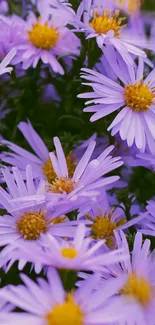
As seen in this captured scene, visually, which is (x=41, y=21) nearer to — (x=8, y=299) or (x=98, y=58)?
(x=98, y=58)

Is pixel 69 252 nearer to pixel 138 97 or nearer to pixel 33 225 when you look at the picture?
pixel 33 225

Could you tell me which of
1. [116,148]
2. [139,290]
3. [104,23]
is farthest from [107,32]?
[139,290]

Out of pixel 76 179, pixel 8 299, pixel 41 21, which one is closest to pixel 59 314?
pixel 8 299

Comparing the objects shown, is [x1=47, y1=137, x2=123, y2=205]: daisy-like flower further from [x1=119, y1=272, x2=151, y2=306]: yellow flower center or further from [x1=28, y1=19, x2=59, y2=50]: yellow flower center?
[x1=28, y1=19, x2=59, y2=50]: yellow flower center

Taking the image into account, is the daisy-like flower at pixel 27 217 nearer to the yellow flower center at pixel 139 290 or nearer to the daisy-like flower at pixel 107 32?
the yellow flower center at pixel 139 290

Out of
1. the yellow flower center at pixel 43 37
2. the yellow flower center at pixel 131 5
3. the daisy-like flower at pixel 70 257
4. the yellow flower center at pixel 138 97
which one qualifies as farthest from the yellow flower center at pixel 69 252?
the yellow flower center at pixel 131 5

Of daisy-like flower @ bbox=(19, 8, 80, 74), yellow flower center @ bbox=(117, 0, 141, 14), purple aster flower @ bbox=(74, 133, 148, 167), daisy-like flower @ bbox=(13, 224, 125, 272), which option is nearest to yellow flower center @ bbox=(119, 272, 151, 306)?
daisy-like flower @ bbox=(13, 224, 125, 272)
